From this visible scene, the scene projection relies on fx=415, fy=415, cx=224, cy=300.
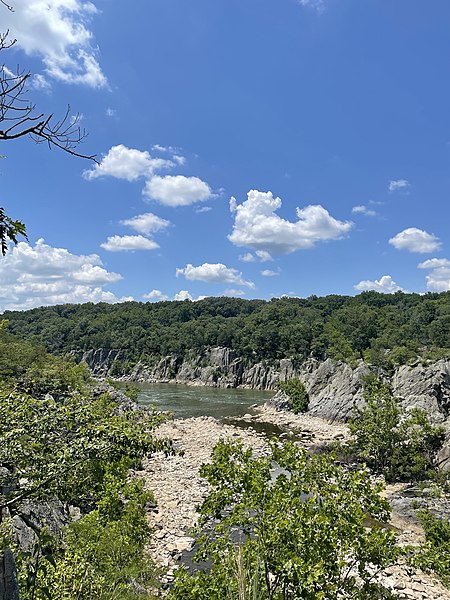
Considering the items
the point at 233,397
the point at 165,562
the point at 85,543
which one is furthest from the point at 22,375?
the point at 233,397

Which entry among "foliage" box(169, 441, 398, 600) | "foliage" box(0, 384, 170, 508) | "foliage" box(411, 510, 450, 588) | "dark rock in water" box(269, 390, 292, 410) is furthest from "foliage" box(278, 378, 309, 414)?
"foliage" box(0, 384, 170, 508)

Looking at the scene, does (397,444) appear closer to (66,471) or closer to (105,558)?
(105,558)

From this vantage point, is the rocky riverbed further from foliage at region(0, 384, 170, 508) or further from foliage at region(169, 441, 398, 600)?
foliage at region(0, 384, 170, 508)

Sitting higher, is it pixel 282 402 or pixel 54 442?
pixel 54 442

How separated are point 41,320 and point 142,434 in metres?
166

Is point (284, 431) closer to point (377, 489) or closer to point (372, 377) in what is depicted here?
point (372, 377)

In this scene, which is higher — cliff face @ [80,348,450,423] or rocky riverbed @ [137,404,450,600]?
cliff face @ [80,348,450,423]

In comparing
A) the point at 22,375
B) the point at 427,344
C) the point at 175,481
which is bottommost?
the point at 175,481

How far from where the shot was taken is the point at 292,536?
7457 mm

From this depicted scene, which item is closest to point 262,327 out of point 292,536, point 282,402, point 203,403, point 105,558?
point 203,403

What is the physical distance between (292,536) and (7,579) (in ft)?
15.0

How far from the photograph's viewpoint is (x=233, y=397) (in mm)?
81375

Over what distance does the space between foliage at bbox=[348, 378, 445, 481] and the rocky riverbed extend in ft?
5.10

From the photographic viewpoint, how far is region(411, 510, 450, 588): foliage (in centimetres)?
963
